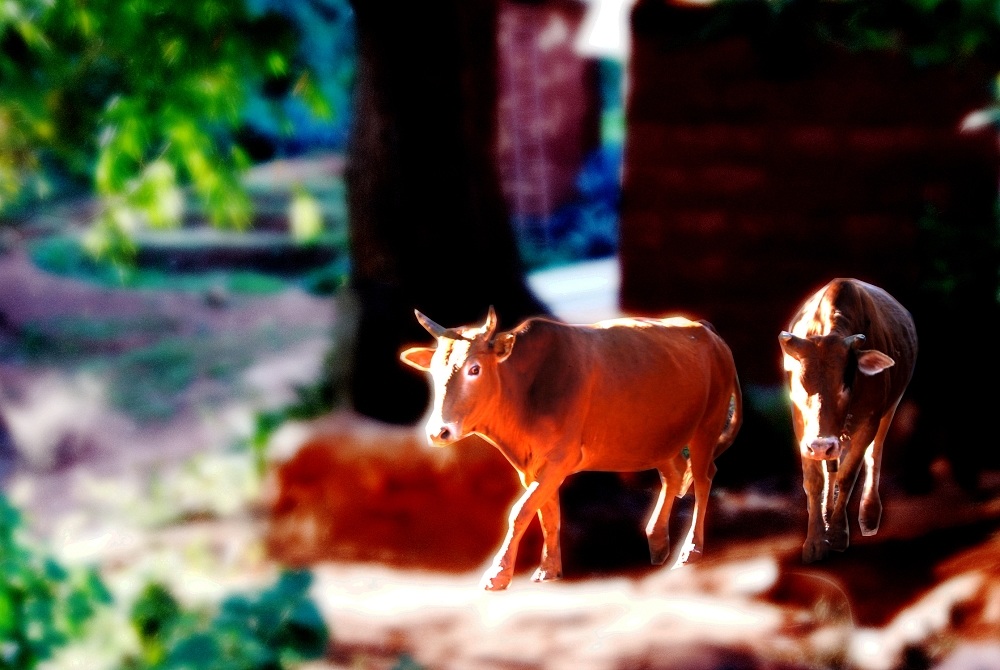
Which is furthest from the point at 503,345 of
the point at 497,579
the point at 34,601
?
the point at 34,601

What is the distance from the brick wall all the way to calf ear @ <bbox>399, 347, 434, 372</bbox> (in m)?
0.97

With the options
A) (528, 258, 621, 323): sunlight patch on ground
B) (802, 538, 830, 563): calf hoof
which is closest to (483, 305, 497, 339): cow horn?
(802, 538, 830, 563): calf hoof

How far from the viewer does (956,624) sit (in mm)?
3605

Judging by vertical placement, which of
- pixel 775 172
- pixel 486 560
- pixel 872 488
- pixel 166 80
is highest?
pixel 166 80

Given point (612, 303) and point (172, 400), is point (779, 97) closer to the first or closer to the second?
point (612, 303)

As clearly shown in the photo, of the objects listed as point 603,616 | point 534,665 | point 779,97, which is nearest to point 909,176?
point 779,97

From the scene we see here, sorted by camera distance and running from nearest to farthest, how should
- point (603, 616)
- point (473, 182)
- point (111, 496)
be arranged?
1. point (473, 182)
2. point (603, 616)
3. point (111, 496)

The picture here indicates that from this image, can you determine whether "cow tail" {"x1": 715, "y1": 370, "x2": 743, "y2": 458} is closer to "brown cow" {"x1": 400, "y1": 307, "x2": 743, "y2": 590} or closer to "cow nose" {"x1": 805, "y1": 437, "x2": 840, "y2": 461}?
"brown cow" {"x1": 400, "y1": 307, "x2": 743, "y2": 590}

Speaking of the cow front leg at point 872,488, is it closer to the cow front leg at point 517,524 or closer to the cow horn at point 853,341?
the cow horn at point 853,341

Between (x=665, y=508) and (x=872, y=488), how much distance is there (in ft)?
1.12

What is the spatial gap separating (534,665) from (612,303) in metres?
3.43

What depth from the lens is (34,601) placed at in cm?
640

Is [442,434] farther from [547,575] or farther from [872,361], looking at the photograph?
[872,361]

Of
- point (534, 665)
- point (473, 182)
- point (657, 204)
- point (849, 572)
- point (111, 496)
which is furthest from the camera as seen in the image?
point (111, 496)
